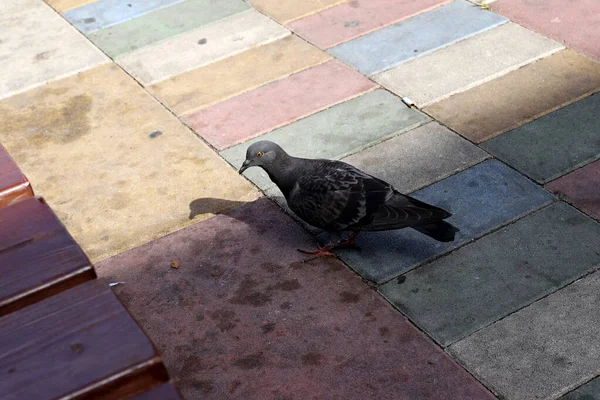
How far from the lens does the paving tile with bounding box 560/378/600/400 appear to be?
4.26 metres

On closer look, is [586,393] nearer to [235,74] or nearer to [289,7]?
[235,74]

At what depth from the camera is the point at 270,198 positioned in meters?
6.16

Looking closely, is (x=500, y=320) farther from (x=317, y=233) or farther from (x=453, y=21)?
(x=453, y=21)

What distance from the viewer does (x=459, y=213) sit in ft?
18.8

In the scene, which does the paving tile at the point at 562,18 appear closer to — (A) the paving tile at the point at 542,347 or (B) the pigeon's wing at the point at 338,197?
(B) the pigeon's wing at the point at 338,197

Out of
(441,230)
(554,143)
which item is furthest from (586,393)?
(554,143)

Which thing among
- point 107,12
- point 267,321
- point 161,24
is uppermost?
point 267,321

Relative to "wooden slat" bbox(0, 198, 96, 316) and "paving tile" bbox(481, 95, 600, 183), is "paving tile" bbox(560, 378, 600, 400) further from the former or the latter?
"wooden slat" bbox(0, 198, 96, 316)

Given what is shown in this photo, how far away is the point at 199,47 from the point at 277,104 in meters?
1.38

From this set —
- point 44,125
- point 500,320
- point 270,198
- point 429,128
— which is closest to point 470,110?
point 429,128

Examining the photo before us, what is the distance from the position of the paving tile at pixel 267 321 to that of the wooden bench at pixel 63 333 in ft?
6.16

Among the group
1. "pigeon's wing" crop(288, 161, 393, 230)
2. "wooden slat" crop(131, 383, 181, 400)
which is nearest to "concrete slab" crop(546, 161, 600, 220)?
"pigeon's wing" crop(288, 161, 393, 230)

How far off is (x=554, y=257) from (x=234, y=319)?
77.3 inches

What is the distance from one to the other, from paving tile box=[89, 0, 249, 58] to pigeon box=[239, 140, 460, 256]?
3.40m
